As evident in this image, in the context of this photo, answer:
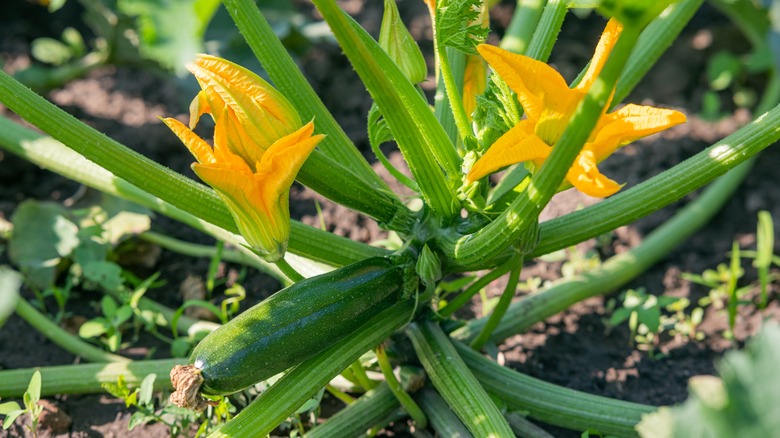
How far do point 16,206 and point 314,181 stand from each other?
4.87ft

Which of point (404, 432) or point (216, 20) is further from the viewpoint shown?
point (216, 20)

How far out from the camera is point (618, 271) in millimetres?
2465

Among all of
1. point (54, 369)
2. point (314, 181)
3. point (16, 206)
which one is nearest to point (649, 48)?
point (314, 181)

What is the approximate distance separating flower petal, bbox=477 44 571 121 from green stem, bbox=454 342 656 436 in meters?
0.68

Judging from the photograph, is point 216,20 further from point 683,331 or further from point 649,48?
point 683,331

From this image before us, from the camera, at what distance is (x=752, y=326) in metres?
2.39

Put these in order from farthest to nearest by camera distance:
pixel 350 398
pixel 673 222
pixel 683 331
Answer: pixel 673 222
pixel 683 331
pixel 350 398

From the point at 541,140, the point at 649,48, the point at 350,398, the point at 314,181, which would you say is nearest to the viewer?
the point at 541,140

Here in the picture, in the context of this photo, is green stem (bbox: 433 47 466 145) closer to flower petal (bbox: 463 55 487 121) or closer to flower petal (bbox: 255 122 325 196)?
flower petal (bbox: 463 55 487 121)

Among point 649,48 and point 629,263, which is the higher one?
point 649,48

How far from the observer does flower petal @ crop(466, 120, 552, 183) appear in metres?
1.48

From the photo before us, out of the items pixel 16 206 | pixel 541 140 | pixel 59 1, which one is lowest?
pixel 541 140

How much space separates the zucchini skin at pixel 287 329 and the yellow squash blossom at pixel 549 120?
351 mm

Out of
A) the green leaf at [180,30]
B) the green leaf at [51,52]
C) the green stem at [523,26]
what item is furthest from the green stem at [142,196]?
the green leaf at [51,52]
